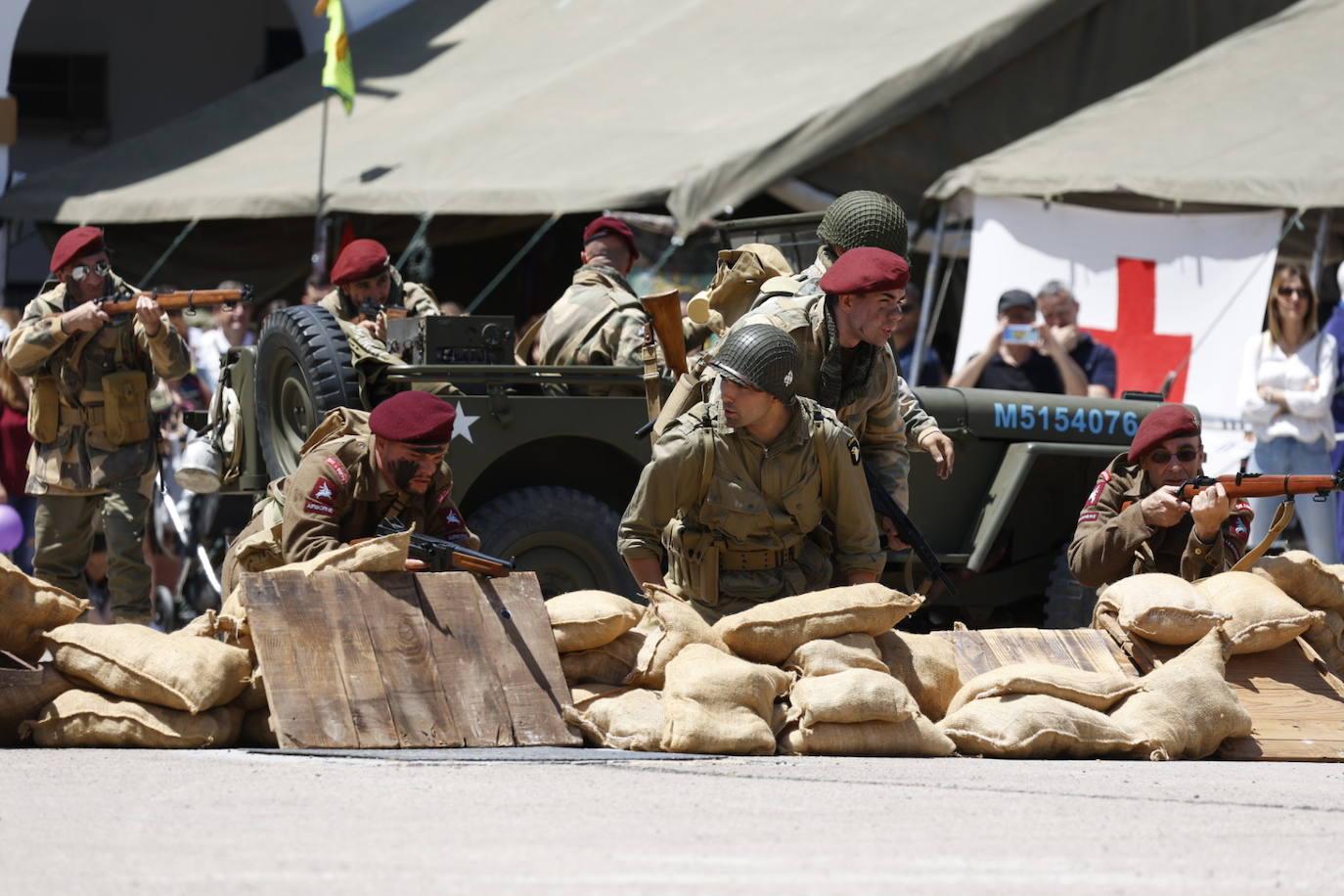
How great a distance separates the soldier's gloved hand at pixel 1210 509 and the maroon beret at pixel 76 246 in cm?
492

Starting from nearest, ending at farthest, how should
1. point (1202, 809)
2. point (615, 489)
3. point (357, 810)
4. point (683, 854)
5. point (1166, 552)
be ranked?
point (683, 854) → point (357, 810) → point (1202, 809) → point (1166, 552) → point (615, 489)

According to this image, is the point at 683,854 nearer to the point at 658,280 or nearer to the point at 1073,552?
the point at 1073,552

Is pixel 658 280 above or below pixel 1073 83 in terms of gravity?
below

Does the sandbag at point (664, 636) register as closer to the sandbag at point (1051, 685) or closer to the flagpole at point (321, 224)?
the sandbag at point (1051, 685)

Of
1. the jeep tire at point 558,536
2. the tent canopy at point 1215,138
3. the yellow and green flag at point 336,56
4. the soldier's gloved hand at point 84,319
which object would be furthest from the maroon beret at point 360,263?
the yellow and green flag at point 336,56

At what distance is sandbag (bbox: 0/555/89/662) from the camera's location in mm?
6965

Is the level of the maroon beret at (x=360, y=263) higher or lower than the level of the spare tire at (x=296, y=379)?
higher

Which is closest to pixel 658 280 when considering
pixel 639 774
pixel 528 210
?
pixel 528 210

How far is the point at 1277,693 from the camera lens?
754 centimetres

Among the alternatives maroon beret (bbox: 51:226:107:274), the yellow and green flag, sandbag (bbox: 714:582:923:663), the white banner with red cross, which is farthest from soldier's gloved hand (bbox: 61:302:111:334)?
the yellow and green flag

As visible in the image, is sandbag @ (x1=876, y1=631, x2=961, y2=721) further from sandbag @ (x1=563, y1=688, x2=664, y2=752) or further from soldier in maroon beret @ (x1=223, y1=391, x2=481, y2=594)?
soldier in maroon beret @ (x1=223, y1=391, x2=481, y2=594)

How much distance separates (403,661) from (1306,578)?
3058 mm

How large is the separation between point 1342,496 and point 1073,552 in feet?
12.1

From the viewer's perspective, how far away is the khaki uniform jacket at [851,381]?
7.82 metres
